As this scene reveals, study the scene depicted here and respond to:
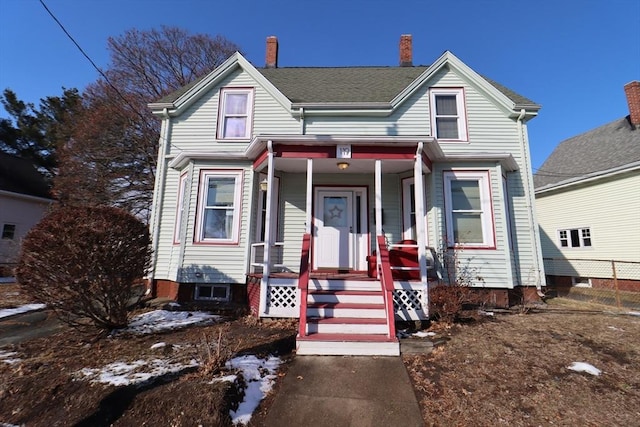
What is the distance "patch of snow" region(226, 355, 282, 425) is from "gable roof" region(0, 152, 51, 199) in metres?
19.2

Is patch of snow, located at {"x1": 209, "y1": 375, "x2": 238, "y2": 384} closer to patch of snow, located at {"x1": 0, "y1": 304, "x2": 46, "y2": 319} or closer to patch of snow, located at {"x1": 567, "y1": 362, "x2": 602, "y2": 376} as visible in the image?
patch of snow, located at {"x1": 567, "y1": 362, "x2": 602, "y2": 376}

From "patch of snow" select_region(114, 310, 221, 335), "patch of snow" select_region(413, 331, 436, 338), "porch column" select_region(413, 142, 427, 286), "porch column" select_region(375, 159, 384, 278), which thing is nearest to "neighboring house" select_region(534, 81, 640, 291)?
"porch column" select_region(413, 142, 427, 286)

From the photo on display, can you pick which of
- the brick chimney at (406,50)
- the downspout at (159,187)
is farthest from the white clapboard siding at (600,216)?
the downspout at (159,187)

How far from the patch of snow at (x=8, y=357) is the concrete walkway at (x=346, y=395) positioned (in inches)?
154

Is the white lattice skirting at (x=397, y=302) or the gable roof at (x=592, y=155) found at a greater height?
the gable roof at (x=592, y=155)

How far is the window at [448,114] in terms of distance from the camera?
29.1ft

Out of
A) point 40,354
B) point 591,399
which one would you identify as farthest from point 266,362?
point 591,399

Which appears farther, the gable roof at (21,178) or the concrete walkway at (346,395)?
the gable roof at (21,178)

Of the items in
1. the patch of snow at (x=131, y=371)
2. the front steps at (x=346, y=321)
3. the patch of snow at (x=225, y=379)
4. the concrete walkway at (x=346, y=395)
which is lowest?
the concrete walkway at (x=346, y=395)

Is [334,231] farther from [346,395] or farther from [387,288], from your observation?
[346,395]

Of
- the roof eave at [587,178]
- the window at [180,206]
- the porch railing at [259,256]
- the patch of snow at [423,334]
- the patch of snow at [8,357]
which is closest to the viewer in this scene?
the patch of snow at [8,357]

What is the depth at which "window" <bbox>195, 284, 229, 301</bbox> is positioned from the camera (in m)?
7.70

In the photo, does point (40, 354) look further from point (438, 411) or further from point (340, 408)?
point (438, 411)

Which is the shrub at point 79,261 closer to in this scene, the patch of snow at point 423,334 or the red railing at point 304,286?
the red railing at point 304,286
